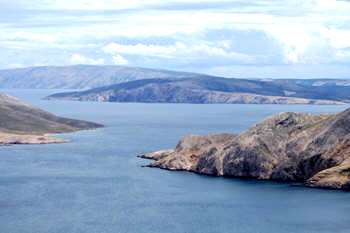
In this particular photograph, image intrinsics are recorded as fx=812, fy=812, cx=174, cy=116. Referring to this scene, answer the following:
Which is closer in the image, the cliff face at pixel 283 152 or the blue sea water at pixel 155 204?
the blue sea water at pixel 155 204

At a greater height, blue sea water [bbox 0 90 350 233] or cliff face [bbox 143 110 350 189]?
cliff face [bbox 143 110 350 189]

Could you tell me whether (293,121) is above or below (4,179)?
above

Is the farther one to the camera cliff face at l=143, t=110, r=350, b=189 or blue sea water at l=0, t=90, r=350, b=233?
cliff face at l=143, t=110, r=350, b=189

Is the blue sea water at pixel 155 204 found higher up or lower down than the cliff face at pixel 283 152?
lower down

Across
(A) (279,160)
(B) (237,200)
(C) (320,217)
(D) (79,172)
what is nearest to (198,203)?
(B) (237,200)

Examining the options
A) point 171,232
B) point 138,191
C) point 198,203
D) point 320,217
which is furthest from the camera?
point 138,191

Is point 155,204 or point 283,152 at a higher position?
point 283,152

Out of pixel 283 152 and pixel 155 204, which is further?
pixel 283 152

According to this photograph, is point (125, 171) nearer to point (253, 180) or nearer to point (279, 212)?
point (253, 180)
